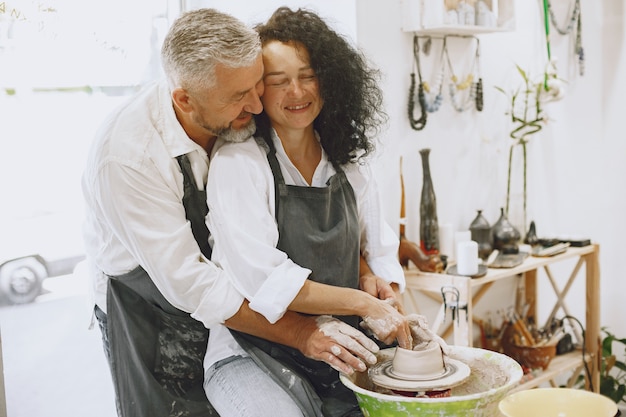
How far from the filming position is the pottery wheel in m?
2.04

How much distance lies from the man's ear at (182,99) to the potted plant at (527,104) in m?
2.22

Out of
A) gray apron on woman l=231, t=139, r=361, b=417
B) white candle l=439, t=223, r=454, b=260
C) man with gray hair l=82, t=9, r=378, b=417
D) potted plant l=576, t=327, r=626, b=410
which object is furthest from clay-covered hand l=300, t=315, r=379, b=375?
potted plant l=576, t=327, r=626, b=410

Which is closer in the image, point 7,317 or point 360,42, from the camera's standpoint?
point 7,317

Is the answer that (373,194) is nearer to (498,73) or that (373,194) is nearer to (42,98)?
(42,98)

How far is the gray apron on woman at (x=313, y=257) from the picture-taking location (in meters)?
2.22

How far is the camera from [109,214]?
2.14 metres

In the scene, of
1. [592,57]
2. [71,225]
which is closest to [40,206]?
[71,225]

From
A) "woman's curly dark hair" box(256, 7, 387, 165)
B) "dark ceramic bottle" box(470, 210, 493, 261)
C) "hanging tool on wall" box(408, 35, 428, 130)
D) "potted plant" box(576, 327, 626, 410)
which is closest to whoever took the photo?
"woman's curly dark hair" box(256, 7, 387, 165)

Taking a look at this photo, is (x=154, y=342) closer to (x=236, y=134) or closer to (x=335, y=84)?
(x=236, y=134)

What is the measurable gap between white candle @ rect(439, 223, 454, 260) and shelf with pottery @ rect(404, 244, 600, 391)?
192 mm

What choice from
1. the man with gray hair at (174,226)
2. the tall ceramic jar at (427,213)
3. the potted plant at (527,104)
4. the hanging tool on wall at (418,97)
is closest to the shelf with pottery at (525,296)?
the tall ceramic jar at (427,213)

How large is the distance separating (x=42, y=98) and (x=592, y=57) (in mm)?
3143

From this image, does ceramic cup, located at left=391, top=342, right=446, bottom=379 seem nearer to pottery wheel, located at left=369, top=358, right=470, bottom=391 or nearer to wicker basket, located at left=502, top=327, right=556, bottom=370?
pottery wheel, located at left=369, top=358, right=470, bottom=391

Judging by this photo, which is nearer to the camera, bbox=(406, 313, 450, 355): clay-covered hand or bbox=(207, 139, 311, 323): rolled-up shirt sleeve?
bbox=(207, 139, 311, 323): rolled-up shirt sleeve
